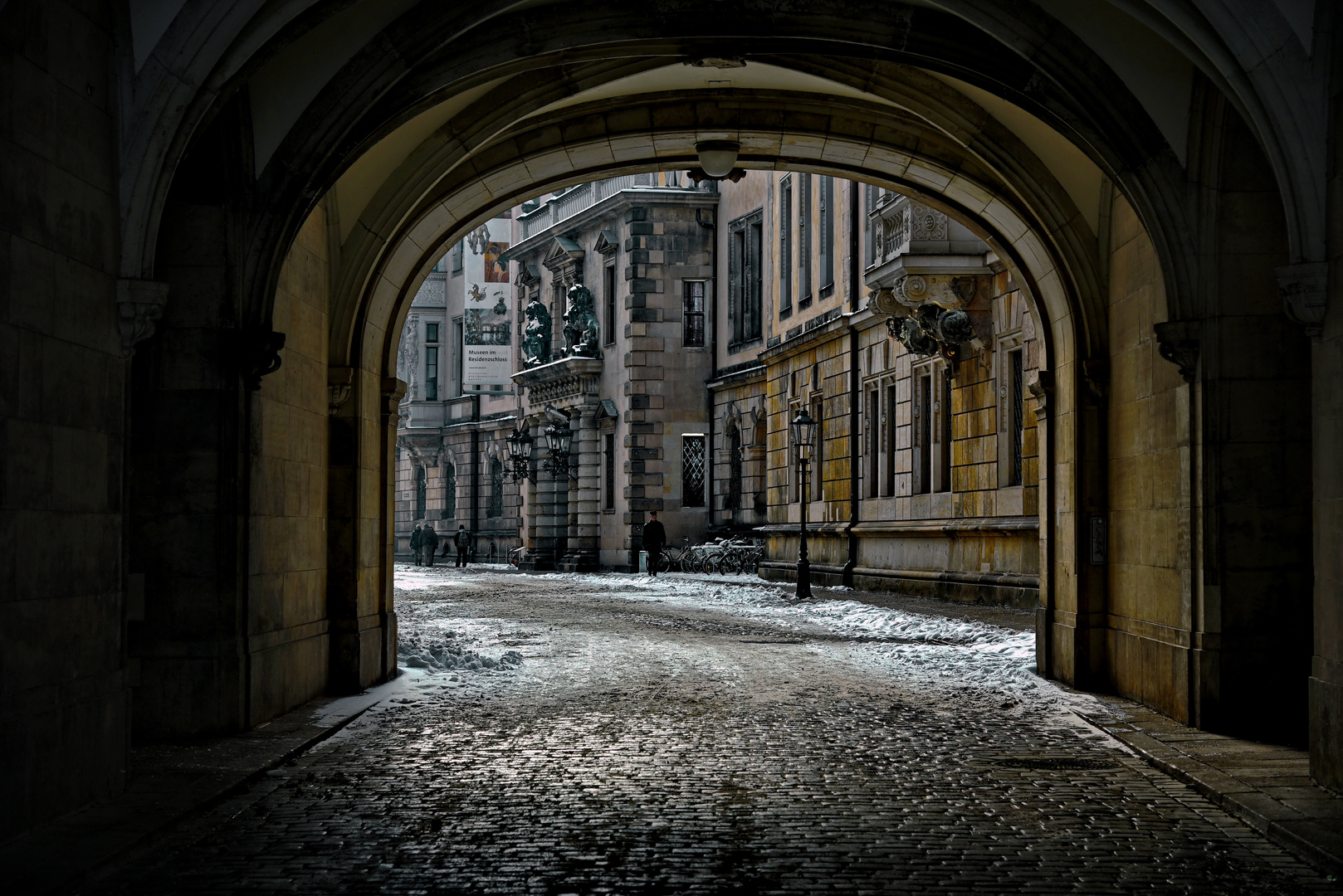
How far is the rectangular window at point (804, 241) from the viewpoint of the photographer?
36125mm

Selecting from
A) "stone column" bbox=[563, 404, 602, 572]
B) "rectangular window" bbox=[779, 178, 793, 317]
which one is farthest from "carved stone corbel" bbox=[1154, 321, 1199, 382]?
"stone column" bbox=[563, 404, 602, 572]

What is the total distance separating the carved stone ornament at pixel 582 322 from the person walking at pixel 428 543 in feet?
43.6

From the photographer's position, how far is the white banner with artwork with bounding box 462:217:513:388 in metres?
55.3

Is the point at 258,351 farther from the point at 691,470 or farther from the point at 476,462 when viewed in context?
the point at 476,462

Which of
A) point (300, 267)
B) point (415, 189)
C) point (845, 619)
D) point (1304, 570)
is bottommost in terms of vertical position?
point (845, 619)

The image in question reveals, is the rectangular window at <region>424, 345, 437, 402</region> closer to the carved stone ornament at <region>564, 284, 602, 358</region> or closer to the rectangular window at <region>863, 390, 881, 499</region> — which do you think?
the carved stone ornament at <region>564, 284, 602, 358</region>

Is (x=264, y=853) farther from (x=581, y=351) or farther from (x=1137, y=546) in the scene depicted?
(x=581, y=351)

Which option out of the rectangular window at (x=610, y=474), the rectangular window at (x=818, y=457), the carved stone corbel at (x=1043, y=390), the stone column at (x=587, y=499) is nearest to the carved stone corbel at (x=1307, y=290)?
the carved stone corbel at (x=1043, y=390)

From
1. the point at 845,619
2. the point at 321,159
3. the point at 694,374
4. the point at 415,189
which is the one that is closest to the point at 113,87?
the point at 321,159

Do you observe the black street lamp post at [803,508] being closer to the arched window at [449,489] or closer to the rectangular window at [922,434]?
the rectangular window at [922,434]

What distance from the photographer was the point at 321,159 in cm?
1054

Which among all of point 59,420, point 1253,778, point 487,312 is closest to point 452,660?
point 59,420

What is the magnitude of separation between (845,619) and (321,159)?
1398 cm

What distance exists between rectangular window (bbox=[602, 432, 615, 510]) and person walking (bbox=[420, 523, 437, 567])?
506 inches
